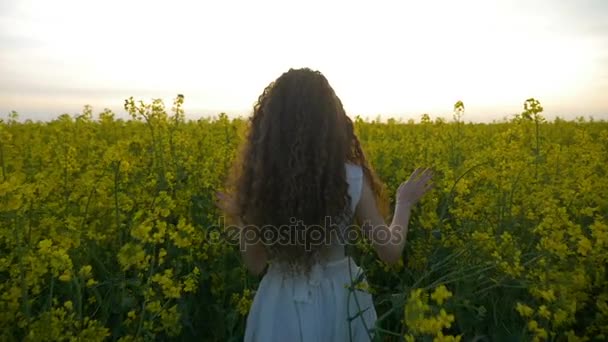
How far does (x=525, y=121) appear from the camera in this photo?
380cm

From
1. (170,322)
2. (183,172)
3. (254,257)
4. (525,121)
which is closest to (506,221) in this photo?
(525,121)

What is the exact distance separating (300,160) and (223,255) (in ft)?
4.58

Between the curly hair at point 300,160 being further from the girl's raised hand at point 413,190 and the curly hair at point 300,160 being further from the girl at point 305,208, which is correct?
the girl's raised hand at point 413,190

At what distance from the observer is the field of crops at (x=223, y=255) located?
2.04 metres

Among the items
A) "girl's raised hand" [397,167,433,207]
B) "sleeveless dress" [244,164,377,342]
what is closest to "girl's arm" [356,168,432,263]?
"girl's raised hand" [397,167,433,207]

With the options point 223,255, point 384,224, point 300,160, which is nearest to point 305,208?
point 300,160

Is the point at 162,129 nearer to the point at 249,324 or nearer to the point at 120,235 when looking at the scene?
the point at 120,235

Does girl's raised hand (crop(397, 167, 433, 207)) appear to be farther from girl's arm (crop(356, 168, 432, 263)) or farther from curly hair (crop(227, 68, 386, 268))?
curly hair (crop(227, 68, 386, 268))

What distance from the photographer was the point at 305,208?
7.01ft

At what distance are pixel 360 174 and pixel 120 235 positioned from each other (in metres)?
1.64

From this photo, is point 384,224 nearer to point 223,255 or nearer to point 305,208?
point 305,208

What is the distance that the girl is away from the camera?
2.11m

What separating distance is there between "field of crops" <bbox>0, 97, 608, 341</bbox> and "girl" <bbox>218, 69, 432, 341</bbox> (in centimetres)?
20

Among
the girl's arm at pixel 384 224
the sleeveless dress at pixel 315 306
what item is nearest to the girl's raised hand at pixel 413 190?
the girl's arm at pixel 384 224
